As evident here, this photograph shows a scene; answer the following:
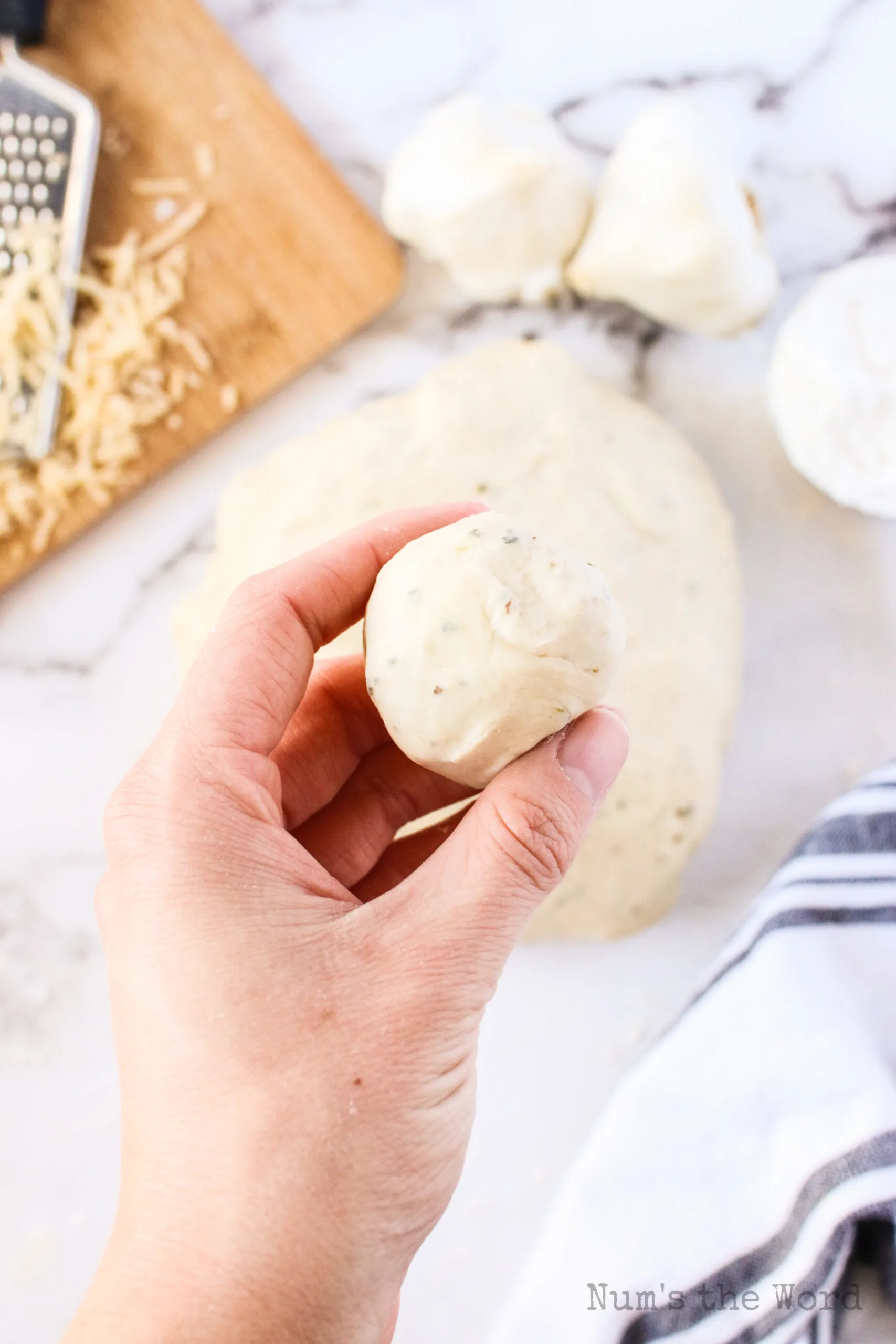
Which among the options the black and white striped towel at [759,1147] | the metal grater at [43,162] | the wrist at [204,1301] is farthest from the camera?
the metal grater at [43,162]

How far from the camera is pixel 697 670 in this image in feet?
4.44

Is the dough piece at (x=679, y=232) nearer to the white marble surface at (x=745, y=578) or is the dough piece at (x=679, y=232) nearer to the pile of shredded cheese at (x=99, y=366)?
A: the white marble surface at (x=745, y=578)

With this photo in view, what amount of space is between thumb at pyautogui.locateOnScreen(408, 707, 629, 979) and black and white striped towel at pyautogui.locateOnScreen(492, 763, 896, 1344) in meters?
0.52

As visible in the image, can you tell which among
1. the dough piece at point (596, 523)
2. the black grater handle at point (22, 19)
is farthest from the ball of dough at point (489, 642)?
the black grater handle at point (22, 19)

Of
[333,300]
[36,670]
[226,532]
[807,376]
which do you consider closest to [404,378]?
[333,300]

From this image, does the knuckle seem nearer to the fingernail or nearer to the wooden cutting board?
the fingernail

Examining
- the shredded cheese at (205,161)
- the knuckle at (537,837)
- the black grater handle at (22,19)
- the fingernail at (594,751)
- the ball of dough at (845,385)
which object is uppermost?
the black grater handle at (22,19)

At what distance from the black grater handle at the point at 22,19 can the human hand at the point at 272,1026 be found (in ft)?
3.68

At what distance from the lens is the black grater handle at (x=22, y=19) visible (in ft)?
4.62

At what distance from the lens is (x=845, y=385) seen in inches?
51.5

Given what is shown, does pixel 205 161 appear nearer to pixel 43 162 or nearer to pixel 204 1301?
pixel 43 162

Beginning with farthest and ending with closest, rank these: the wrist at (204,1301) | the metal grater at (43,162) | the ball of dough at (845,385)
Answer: the metal grater at (43,162), the ball of dough at (845,385), the wrist at (204,1301)

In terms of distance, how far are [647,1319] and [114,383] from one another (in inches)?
55.6

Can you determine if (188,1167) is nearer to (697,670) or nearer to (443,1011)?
(443,1011)
